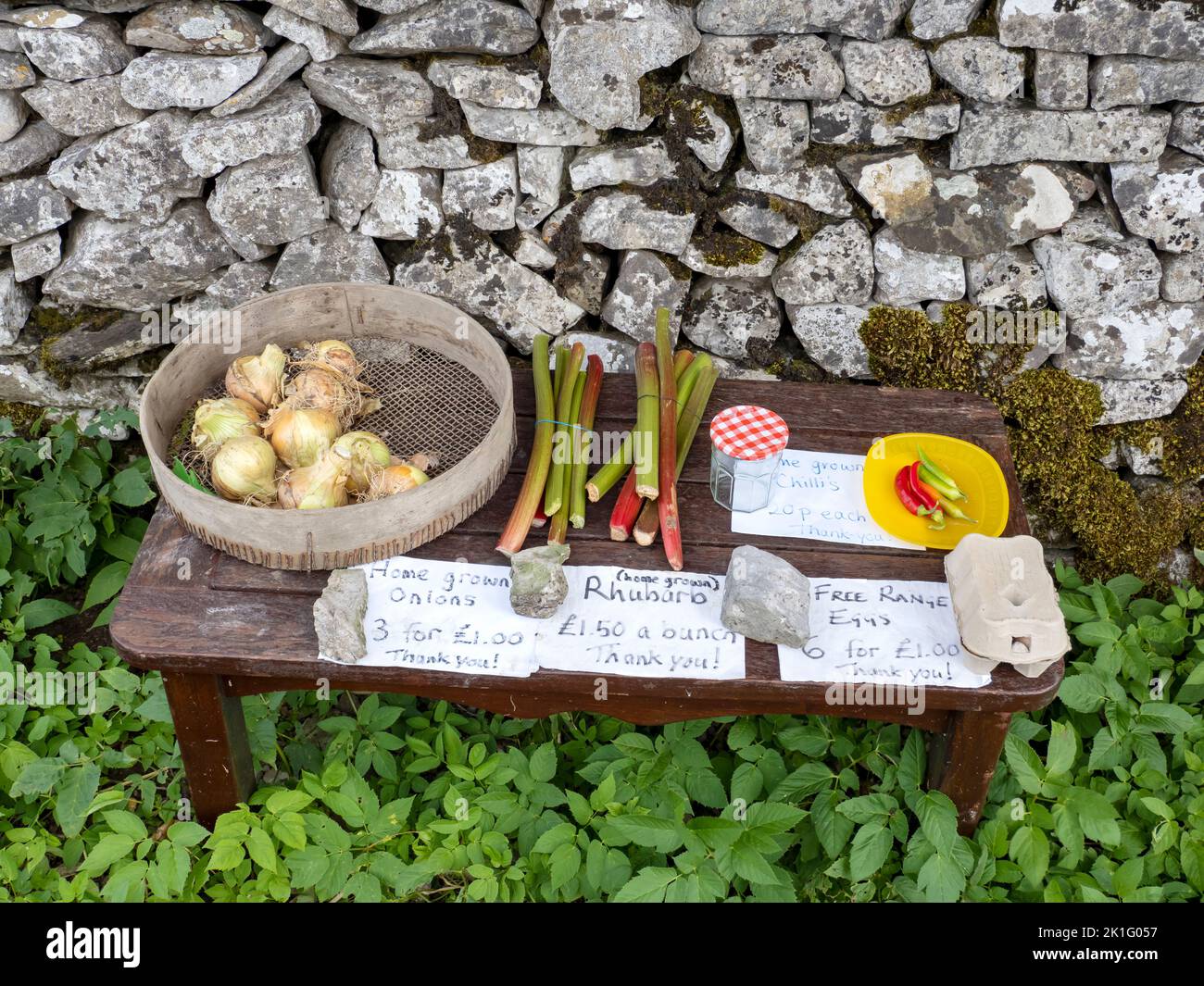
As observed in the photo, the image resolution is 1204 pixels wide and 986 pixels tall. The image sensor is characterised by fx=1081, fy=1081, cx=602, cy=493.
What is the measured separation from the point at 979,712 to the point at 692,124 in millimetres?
1986

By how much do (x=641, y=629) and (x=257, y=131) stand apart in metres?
2.02

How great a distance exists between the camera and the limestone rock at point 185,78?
334cm

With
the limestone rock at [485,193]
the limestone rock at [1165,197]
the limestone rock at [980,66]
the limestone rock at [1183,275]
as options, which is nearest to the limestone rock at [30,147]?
the limestone rock at [485,193]

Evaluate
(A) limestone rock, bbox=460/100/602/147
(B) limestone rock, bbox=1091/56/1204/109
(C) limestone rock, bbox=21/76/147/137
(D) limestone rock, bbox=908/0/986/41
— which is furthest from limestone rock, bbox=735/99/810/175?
(C) limestone rock, bbox=21/76/147/137

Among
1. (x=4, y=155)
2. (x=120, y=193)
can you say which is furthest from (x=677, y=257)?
(x=4, y=155)

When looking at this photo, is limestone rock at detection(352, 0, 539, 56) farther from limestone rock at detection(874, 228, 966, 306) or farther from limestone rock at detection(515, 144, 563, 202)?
limestone rock at detection(874, 228, 966, 306)

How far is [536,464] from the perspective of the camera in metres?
3.09

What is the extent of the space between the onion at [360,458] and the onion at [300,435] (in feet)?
0.25

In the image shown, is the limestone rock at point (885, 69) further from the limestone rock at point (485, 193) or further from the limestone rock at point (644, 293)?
the limestone rock at point (485, 193)

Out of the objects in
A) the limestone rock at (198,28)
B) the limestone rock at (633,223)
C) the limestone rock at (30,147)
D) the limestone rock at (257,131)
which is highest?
the limestone rock at (198,28)

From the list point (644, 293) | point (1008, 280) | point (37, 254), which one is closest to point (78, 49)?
point (37, 254)

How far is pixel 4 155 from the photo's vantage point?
3627 millimetres

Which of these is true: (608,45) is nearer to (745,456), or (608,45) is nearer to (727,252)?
(727,252)

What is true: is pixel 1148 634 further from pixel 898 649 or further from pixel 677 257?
pixel 677 257
